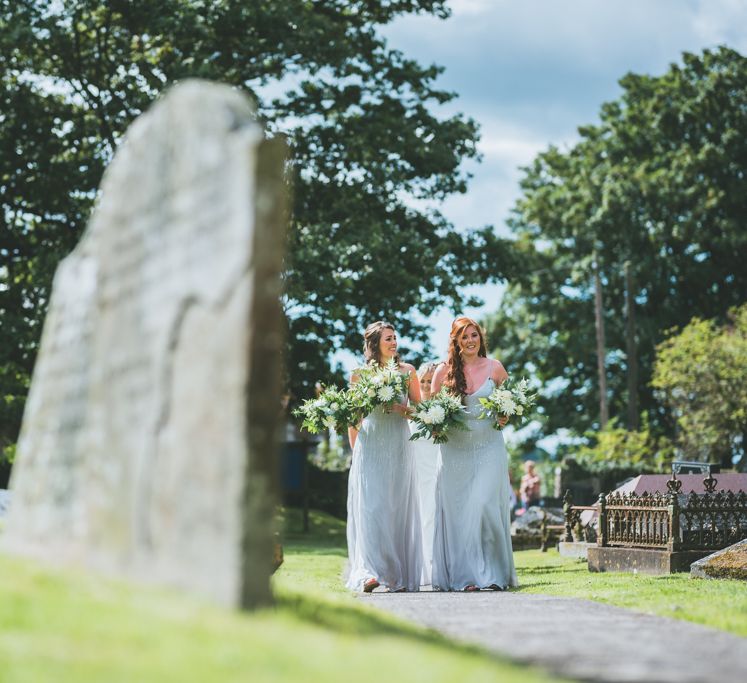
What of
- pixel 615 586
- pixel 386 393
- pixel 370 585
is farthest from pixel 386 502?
pixel 615 586

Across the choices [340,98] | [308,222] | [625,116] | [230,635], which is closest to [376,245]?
[308,222]

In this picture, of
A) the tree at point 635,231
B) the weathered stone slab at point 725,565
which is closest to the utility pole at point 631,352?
the tree at point 635,231

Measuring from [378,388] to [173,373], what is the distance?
6356 mm

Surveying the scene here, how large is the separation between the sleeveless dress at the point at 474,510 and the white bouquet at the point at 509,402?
186mm

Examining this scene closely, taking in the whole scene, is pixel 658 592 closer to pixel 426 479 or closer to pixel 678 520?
pixel 678 520

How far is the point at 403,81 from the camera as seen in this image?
1040 inches

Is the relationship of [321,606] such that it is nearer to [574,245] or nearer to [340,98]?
[340,98]

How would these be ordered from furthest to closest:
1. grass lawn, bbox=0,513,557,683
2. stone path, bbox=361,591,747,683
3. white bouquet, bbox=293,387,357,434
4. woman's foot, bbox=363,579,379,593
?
1. white bouquet, bbox=293,387,357,434
2. woman's foot, bbox=363,579,379,593
3. stone path, bbox=361,591,747,683
4. grass lawn, bbox=0,513,557,683

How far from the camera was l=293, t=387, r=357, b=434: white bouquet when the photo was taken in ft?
38.1

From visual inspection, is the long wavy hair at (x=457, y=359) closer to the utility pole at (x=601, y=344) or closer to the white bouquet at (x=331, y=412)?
the white bouquet at (x=331, y=412)

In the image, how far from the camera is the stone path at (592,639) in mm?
4711

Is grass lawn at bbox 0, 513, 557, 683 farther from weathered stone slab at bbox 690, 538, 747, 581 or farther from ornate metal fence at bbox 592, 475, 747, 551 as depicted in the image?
ornate metal fence at bbox 592, 475, 747, 551

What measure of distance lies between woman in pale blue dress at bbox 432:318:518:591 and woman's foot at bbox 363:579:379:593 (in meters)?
0.91

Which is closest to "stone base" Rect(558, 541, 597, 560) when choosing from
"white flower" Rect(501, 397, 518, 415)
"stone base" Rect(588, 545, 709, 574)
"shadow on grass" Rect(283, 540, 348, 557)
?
"stone base" Rect(588, 545, 709, 574)
